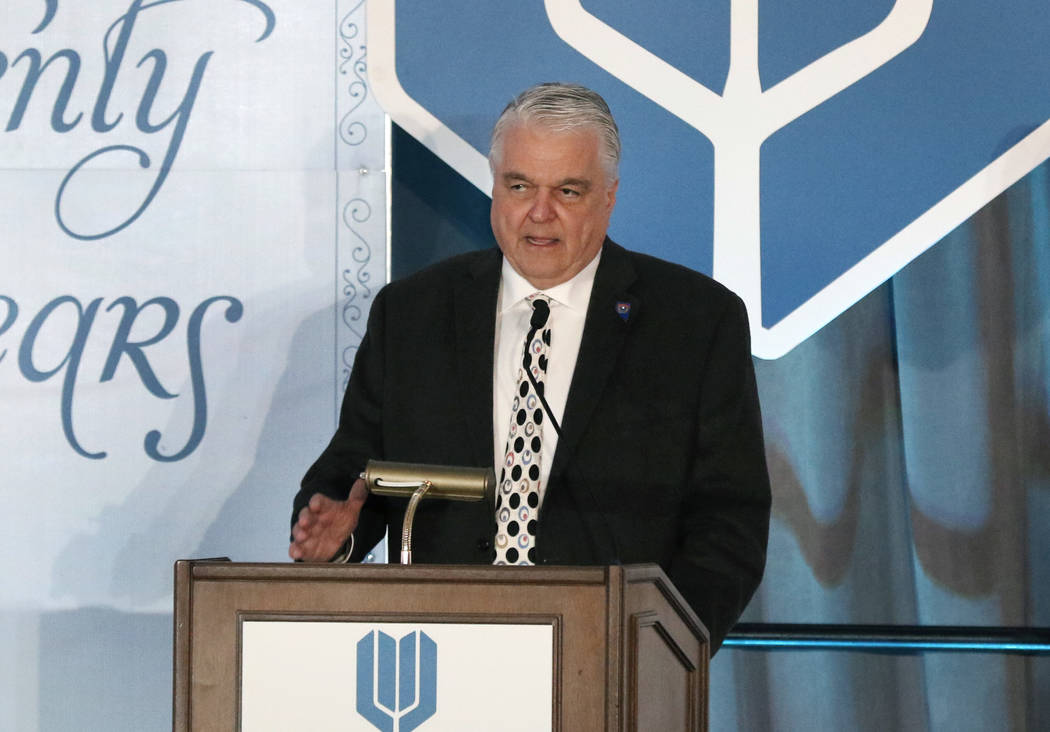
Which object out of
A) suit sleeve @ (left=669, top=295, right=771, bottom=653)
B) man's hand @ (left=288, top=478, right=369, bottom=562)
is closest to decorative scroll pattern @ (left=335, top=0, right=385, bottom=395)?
suit sleeve @ (left=669, top=295, right=771, bottom=653)

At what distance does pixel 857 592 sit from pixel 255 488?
1382 mm

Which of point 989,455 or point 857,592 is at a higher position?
point 989,455

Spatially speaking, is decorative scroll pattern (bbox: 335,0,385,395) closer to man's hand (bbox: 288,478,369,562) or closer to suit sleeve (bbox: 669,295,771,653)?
suit sleeve (bbox: 669,295,771,653)

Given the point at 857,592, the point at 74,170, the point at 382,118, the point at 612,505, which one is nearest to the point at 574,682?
the point at 612,505

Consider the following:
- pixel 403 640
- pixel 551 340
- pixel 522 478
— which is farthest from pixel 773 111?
pixel 403 640

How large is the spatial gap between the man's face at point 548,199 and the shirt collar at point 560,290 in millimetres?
26

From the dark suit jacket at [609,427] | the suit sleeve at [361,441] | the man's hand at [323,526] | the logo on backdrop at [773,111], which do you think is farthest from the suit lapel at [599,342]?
the logo on backdrop at [773,111]

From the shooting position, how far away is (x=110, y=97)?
3143 millimetres

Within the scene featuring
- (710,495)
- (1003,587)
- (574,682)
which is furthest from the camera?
(1003,587)

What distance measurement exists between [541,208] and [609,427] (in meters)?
0.39

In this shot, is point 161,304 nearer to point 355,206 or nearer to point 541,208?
A: point 355,206

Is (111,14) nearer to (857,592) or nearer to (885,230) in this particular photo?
(885,230)

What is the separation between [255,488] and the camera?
3.09 m

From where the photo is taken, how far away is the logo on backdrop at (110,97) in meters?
3.13
